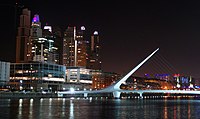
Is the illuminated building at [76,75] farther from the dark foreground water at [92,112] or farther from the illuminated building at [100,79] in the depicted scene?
the dark foreground water at [92,112]

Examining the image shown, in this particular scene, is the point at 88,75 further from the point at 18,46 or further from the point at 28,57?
the point at 18,46

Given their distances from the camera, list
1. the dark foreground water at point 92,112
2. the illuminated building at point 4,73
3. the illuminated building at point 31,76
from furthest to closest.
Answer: the illuminated building at point 31,76
the illuminated building at point 4,73
the dark foreground water at point 92,112

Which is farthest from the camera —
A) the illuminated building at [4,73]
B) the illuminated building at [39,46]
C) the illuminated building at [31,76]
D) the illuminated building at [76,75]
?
the illuminated building at [39,46]

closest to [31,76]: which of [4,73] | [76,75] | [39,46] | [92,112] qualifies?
[4,73]

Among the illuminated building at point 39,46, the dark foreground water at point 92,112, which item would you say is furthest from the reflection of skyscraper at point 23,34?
the dark foreground water at point 92,112

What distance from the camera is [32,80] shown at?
12062 centimetres

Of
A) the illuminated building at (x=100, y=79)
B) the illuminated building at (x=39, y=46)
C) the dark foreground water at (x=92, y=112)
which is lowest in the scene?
the dark foreground water at (x=92, y=112)

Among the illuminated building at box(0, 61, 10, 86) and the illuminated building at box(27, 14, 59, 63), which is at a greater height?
the illuminated building at box(27, 14, 59, 63)

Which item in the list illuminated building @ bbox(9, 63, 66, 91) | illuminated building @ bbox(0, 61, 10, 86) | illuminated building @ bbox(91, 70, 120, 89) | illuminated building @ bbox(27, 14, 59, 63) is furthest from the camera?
illuminated building @ bbox(91, 70, 120, 89)

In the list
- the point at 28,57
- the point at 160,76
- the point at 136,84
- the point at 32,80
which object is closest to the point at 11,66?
the point at 32,80

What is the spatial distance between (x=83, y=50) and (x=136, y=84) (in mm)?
40668

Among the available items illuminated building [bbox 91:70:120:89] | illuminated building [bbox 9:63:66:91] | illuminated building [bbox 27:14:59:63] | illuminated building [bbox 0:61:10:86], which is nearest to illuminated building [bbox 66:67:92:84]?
illuminated building [bbox 91:70:120:89]

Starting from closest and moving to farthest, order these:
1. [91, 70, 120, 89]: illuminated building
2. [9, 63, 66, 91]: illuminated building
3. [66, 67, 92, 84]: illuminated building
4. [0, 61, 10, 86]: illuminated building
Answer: [0, 61, 10, 86]: illuminated building → [9, 63, 66, 91]: illuminated building → [66, 67, 92, 84]: illuminated building → [91, 70, 120, 89]: illuminated building

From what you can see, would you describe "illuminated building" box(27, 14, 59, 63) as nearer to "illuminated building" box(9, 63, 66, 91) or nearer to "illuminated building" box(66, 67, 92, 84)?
"illuminated building" box(66, 67, 92, 84)
